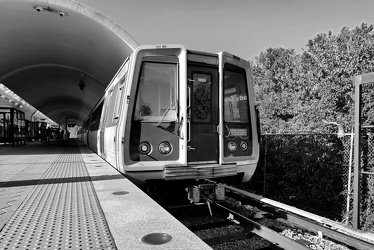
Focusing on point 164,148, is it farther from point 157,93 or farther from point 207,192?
point 207,192

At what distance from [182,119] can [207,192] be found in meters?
1.46

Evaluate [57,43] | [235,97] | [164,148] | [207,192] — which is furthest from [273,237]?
[57,43]

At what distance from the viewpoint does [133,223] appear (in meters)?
2.56

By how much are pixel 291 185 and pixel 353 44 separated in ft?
24.4

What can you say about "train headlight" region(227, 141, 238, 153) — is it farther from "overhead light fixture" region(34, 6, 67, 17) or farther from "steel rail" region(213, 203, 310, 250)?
"overhead light fixture" region(34, 6, 67, 17)

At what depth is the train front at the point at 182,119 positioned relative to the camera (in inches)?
189

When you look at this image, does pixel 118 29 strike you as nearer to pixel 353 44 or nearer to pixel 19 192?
pixel 19 192

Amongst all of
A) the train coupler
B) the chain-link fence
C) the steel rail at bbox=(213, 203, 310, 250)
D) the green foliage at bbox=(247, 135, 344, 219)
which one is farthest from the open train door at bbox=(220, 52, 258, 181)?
the green foliage at bbox=(247, 135, 344, 219)

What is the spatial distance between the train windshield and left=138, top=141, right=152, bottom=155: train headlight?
0.41 metres

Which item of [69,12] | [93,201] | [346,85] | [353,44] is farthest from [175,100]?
[353,44]

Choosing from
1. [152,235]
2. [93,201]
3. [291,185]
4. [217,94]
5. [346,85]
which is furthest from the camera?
[346,85]

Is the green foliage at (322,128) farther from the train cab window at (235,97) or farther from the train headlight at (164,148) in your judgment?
the train headlight at (164,148)

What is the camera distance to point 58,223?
264 centimetres

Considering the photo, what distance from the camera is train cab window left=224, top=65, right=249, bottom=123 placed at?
5574 millimetres
